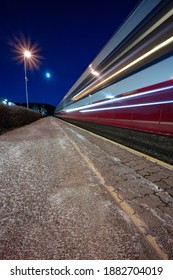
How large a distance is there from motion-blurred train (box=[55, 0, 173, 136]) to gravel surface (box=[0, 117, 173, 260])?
5.05 ft

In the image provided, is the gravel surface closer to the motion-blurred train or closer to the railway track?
the railway track

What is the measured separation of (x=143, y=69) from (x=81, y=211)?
442 centimetres

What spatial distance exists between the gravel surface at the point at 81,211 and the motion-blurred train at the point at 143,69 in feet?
5.05

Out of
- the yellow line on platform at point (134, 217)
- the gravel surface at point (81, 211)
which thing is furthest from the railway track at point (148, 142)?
the yellow line on platform at point (134, 217)

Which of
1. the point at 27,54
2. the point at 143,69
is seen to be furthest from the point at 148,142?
the point at 27,54

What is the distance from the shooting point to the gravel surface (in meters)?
1.21

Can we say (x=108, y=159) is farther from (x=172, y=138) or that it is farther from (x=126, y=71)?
(x=126, y=71)

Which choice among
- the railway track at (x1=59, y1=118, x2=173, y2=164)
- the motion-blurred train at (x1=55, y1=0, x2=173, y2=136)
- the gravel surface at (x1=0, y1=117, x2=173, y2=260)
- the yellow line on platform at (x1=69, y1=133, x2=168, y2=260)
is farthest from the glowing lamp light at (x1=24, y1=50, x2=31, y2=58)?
the yellow line on platform at (x1=69, y1=133, x2=168, y2=260)

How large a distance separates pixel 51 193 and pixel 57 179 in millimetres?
460

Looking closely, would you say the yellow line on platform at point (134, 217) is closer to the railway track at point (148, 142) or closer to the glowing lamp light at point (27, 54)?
the railway track at point (148, 142)

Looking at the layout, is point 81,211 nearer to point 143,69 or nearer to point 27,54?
point 143,69

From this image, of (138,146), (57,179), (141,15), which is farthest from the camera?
(138,146)

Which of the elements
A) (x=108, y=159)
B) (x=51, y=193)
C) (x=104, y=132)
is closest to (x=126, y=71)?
(x=104, y=132)
